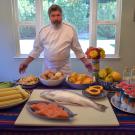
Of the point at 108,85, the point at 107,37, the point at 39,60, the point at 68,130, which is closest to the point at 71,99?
the point at 68,130

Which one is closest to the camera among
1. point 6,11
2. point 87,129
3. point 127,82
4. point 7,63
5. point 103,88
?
point 87,129

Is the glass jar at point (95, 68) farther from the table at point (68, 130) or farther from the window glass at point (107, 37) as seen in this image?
the window glass at point (107, 37)

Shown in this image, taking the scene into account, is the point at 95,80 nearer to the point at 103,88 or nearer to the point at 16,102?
the point at 103,88

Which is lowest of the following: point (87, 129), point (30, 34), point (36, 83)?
point (87, 129)

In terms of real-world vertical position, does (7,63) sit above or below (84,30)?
below

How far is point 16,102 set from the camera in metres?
1.44

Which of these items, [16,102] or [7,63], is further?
[7,63]

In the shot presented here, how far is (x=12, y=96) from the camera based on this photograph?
4.80ft

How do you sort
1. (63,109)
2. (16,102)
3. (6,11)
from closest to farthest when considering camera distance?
(63,109) < (16,102) < (6,11)

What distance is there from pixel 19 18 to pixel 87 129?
2558 mm

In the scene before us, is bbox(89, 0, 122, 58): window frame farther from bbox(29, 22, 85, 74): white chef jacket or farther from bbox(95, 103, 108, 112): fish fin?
bbox(95, 103, 108, 112): fish fin

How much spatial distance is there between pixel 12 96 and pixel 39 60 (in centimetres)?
199

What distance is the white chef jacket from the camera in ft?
7.84

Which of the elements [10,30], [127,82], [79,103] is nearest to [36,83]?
[79,103]
